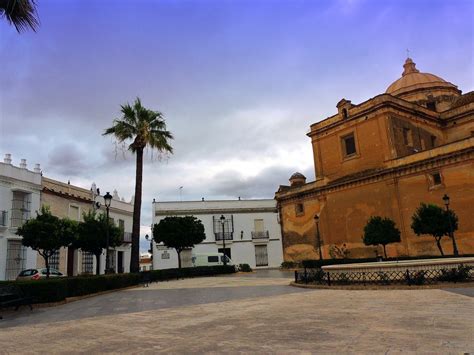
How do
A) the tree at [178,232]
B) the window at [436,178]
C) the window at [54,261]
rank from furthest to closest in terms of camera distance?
the tree at [178,232] < the window at [54,261] < the window at [436,178]

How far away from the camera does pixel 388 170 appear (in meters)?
27.0

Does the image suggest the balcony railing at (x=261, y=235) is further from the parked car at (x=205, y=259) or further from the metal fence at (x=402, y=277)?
the metal fence at (x=402, y=277)

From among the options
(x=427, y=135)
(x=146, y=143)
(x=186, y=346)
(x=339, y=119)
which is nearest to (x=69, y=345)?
(x=186, y=346)

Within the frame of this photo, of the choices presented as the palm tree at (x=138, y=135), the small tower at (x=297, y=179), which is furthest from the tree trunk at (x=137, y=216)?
the small tower at (x=297, y=179)

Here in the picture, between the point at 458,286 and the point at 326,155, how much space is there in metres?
22.1

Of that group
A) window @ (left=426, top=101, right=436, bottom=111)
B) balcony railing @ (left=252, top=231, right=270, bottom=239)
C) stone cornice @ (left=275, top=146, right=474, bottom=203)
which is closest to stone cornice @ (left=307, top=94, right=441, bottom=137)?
window @ (left=426, top=101, right=436, bottom=111)

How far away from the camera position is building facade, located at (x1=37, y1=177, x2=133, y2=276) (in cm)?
2639

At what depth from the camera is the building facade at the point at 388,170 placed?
77.9ft

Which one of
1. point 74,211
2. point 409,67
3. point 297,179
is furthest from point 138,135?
point 409,67

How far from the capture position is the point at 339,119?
3141 centimetres

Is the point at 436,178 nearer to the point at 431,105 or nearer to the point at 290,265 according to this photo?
the point at 431,105

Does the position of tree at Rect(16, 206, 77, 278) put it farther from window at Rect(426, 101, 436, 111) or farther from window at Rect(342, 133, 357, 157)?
window at Rect(426, 101, 436, 111)

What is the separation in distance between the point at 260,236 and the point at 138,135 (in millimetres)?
24565

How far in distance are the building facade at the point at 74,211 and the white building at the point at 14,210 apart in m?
0.91
